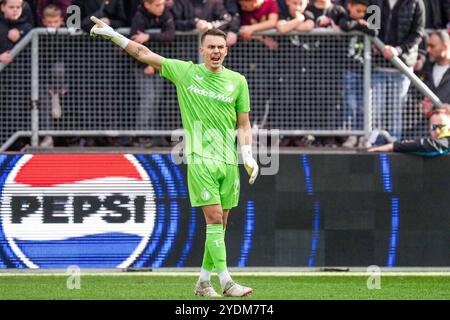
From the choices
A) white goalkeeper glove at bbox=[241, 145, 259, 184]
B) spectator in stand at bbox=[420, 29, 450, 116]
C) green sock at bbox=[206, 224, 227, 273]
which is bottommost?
green sock at bbox=[206, 224, 227, 273]

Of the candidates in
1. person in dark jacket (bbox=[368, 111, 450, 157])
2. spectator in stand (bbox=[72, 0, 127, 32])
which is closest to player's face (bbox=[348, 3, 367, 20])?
person in dark jacket (bbox=[368, 111, 450, 157])

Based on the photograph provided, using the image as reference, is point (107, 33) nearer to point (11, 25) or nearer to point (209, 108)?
point (209, 108)

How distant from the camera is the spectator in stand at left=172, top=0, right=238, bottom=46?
52.7 feet

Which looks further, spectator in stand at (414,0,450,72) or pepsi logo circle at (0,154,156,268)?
spectator in stand at (414,0,450,72)

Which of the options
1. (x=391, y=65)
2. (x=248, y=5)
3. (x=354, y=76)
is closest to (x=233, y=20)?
(x=248, y=5)

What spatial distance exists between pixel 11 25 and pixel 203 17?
8.24ft

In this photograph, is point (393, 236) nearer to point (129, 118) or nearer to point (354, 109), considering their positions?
point (354, 109)

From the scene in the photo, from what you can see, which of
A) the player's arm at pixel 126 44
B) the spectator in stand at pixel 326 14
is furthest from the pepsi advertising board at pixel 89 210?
the player's arm at pixel 126 44

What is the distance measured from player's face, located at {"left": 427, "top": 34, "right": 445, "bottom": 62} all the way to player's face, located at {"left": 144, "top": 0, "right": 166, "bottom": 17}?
3.59m

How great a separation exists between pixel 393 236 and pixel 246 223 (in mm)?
1829

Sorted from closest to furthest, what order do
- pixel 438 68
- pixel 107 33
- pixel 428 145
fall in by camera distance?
pixel 107 33, pixel 428 145, pixel 438 68

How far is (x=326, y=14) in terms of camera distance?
16.4 m

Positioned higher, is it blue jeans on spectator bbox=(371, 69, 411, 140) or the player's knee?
blue jeans on spectator bbox=(371, 69, 411, 140)

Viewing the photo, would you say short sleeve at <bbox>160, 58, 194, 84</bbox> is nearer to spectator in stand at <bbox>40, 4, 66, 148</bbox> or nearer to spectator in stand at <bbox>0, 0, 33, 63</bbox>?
spectator in stand at <bbox>40, 4, 66, 148</bbox>
